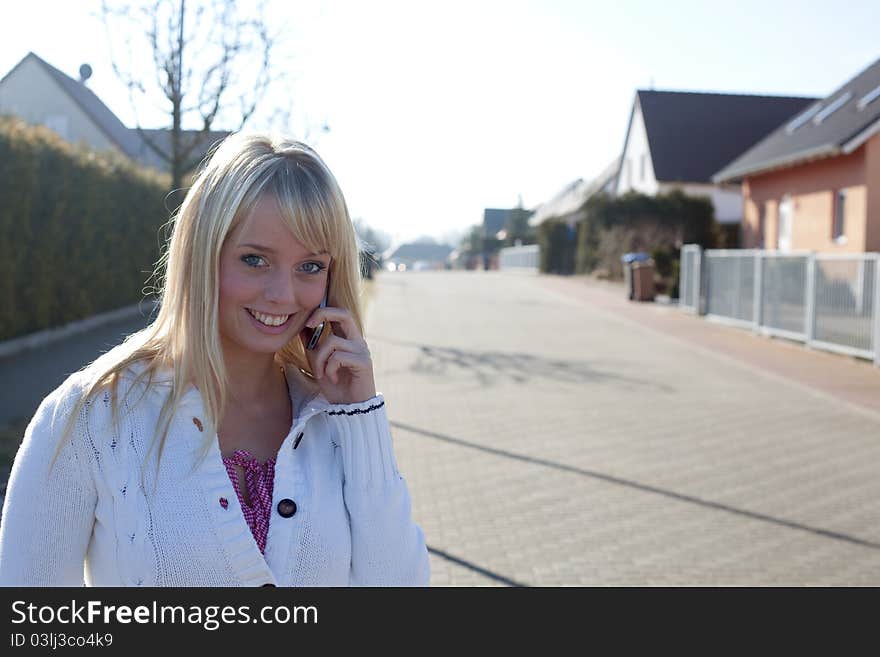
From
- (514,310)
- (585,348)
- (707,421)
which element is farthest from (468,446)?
(514,310)

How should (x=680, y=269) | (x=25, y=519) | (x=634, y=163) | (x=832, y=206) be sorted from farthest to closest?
1. (x=634, y=163)
2. (x=680, y=269)
3. (x=832, y=206)
4. (x=25, y=519)

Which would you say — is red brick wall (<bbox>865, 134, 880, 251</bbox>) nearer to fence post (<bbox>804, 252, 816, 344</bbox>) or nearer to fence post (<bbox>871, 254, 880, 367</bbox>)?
fence post (<bbox>804, 252, 816, 344</bbox>)

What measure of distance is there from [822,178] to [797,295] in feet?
28.5

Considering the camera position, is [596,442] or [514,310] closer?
[596,442]

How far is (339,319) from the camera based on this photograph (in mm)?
2182

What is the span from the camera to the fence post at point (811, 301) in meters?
15.9

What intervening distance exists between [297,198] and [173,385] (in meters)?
0.44

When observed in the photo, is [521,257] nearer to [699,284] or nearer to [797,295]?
[699,284]

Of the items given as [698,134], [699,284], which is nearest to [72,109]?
[699,284]

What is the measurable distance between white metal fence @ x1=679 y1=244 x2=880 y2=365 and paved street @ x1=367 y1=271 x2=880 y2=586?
44 centimetres

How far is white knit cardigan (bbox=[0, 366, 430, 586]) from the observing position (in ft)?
5.89

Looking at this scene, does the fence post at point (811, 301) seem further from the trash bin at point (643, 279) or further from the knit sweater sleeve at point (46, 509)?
the knit sweater sleeve at point (46, 509)
